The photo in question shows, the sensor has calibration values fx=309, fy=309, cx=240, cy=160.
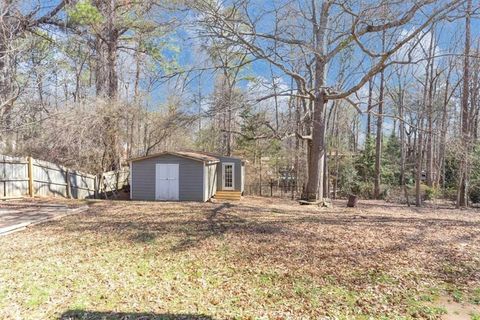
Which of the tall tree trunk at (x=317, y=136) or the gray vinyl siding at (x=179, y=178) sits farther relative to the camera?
the gray vinyl siding at (x=179, y=178)

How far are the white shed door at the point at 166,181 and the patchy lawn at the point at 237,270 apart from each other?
22.0 ft

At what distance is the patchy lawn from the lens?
10.5 feet

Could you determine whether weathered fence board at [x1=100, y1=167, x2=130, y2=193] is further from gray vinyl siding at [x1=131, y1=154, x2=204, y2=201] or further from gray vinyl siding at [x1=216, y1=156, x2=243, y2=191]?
gray vinyl siding at [x1=216, y1=156, x2=243, y2=191]

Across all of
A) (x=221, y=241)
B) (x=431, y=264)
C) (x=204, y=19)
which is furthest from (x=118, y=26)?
(x=431, y=264)

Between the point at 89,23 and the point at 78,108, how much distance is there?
350 centimetres

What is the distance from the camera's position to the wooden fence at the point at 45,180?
9.85 meters

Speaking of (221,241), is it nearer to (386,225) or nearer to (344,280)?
(344,280)

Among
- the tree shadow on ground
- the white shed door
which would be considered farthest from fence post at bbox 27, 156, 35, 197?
the tree shadow on ground

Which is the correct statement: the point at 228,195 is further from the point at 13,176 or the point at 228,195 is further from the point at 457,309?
the point at 457,309

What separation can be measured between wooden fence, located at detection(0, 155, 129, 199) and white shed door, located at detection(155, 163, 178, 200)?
289cm

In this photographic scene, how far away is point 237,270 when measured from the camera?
4.13 m

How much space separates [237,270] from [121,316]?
1.57m

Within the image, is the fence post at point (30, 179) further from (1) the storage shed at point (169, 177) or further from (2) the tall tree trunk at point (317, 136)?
(2) the tall tree trunk at point (317, 136)

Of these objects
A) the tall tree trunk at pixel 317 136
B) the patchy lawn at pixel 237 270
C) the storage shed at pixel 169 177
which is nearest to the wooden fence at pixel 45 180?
the storage shed at pixel 169 177
